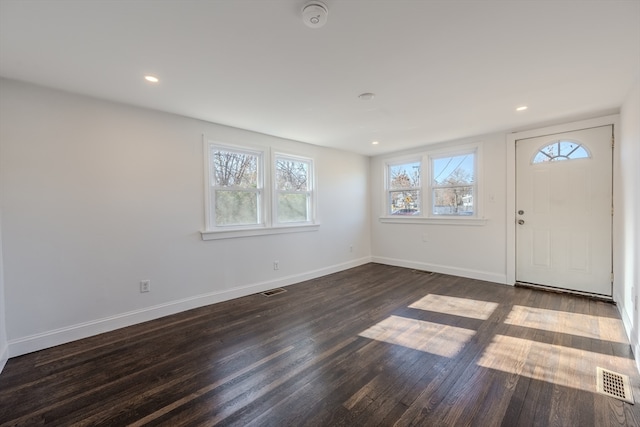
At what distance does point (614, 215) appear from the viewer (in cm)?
342

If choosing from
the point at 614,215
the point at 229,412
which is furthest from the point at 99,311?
the point at 614,215

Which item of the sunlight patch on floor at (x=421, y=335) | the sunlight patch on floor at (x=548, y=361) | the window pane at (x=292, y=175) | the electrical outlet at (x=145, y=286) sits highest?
the window pane at (x=292, y=175)

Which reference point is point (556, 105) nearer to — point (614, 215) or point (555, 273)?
point (614, 215)

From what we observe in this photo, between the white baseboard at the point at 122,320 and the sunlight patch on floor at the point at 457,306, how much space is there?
6.77 feet

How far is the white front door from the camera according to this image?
11.6ft

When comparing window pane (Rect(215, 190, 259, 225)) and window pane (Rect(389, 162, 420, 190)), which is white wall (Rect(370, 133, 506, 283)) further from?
window pane (Rect(215, 190, 259, 225))

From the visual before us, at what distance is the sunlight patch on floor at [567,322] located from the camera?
8.69 feet

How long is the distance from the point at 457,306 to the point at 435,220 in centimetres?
196

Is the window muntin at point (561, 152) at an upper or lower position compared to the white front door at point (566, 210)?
upper

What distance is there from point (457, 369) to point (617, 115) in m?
3.72

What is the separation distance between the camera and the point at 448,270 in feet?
16.0

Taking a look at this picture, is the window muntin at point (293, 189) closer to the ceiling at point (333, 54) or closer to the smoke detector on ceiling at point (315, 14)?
the ceiling at point (333, 54)

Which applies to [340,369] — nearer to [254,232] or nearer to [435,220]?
[254,232]

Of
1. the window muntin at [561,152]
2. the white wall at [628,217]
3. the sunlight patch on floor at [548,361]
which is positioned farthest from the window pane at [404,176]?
the sunlight patch on floor at [548,361]
